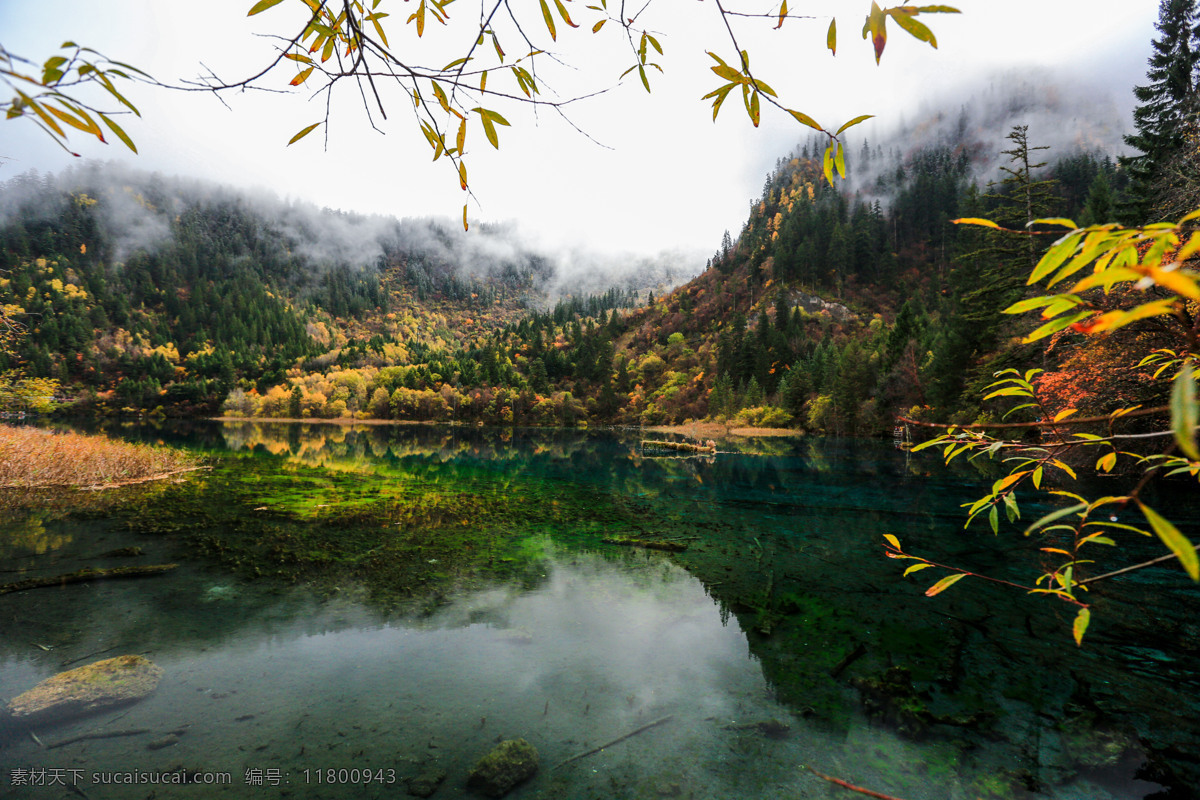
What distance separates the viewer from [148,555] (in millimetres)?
9312

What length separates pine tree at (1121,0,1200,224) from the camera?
21.1 metres

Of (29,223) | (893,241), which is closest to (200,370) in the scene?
(29,223)

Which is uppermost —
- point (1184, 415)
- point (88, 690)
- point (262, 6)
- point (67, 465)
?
point (262, 6)

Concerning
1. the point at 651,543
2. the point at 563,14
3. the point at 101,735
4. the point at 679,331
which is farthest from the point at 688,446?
the point at 679,331

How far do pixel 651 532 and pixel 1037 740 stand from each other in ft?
27.8

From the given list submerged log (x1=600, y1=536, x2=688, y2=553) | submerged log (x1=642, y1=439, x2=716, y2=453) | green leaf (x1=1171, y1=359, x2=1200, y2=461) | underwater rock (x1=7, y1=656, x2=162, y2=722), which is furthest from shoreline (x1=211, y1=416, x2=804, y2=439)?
green leaf (x1=1171, y1=359, x2=1200, y2=461)

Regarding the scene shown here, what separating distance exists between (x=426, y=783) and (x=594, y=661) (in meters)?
2.47

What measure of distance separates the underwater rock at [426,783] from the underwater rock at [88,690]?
10.8 ft

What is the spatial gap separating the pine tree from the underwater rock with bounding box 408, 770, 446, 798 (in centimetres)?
3044

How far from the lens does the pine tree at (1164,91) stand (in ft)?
69.4

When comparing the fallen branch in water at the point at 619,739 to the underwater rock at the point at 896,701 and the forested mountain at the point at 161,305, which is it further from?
the forested mountain at the point at 161,305

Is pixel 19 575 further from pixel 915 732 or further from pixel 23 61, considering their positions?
pixel 915 732

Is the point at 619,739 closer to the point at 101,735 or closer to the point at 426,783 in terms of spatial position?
the point at 426,783

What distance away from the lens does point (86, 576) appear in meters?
8.04
